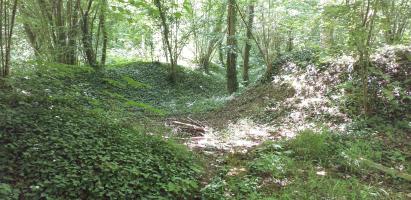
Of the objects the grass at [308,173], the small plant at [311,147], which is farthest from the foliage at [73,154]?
the small plant at [311,147]

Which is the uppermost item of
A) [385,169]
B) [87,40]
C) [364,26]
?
[87,40]

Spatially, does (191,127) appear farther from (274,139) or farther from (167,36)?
(167,36)

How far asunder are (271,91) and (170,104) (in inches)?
156

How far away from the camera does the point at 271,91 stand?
993 centimetres

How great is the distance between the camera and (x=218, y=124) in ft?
27.3

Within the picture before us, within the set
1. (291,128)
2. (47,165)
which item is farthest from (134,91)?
(47,165)

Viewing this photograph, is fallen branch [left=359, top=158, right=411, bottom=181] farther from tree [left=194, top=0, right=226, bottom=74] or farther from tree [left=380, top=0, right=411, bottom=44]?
tree [left=194, top=0, right=226, bottom=74]

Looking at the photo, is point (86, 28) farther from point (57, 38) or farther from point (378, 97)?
point (378, 97)

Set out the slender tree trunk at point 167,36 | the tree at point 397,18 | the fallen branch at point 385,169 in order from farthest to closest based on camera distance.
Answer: the slender tree trunk at point 167,36
the tree at point 397,18
the fallen branch at point 385,169

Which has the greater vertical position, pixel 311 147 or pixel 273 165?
pixel 311 147

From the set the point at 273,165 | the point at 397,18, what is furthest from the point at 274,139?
the point at 397,18

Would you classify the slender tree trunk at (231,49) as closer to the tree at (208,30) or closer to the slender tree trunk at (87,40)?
the tree at (208,30)

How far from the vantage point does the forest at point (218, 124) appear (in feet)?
11.3

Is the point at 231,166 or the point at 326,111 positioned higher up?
the point at 326,111
